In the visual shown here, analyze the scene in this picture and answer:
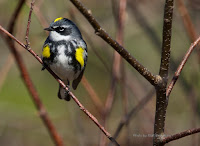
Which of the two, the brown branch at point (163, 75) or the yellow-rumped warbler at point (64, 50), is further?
the yellow-rumped warbler at point (64, 50)

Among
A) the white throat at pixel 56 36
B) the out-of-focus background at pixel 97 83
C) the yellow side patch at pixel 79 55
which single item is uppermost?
the white throat at pixel 56 36

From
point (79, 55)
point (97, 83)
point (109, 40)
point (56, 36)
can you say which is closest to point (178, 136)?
point (109, 40)

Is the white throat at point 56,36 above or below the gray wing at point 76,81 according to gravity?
above

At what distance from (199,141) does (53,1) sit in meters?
2.68

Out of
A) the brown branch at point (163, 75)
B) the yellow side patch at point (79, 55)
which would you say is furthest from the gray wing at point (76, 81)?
the brown branch at point (163, 75)

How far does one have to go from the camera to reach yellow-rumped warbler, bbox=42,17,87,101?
3.25 m

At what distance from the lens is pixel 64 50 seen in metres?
3.26

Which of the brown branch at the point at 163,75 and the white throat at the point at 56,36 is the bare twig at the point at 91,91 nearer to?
the white throat at the point at 56,36

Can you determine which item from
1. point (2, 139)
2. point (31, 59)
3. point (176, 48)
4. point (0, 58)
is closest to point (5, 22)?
point (31, 59)

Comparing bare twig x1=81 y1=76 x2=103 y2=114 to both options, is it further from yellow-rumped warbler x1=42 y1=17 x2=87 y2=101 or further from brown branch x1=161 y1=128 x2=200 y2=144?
brown branch x1=161 y1=128 x2=200 y2=144

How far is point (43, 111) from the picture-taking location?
296cm

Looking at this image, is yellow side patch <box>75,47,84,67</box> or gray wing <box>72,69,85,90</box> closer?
yellow side patch <box>75,47,84,67</box>

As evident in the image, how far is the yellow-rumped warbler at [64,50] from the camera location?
3.25 metres

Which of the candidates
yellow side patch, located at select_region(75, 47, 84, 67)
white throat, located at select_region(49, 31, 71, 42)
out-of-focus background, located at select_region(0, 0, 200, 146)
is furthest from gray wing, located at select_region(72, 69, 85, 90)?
out-of-focus background, located at select_region(0, 0, 200, 146)
